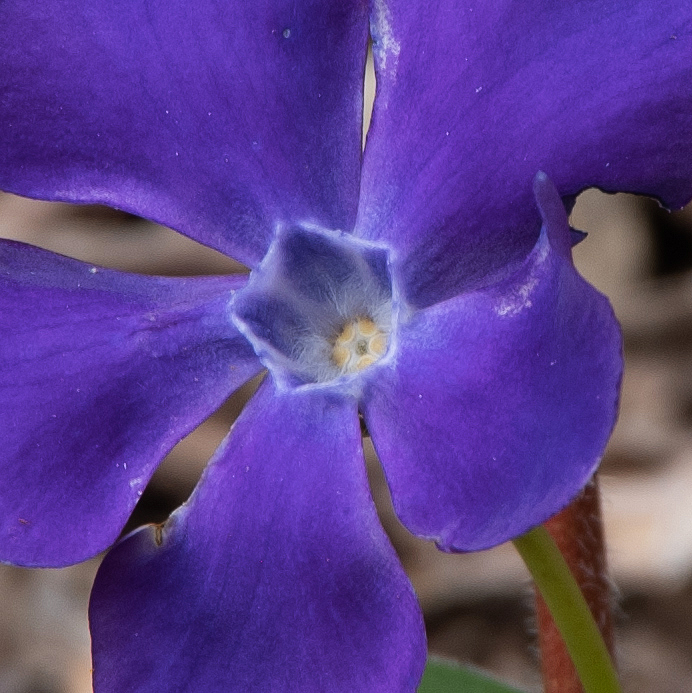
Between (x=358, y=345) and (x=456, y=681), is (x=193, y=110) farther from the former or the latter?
(x=456, y=681)

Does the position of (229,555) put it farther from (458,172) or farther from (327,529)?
(458,172)

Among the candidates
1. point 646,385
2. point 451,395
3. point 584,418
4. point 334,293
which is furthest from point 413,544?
point 584,418

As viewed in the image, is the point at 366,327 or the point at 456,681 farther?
the point at 456,681

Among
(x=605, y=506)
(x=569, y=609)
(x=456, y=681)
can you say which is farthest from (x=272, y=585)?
(x=605, y=506)

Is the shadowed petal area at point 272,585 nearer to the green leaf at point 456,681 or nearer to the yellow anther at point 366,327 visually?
the yellow anther at point 366,327

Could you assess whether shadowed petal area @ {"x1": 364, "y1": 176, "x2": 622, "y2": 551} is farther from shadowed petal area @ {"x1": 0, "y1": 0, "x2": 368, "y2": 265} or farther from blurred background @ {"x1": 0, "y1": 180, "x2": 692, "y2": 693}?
blurred background @ {"x1": 0, "y1": 180, "x2": 692, "y2": 693}

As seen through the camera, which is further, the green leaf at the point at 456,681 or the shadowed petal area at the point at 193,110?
the green leaf at the point at 456,681

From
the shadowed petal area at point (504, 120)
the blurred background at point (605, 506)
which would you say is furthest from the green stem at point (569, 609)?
the blurred background at point (605, 506)

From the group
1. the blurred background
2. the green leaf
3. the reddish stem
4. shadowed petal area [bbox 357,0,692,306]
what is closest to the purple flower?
shadowed petal area [bbox 357,0,692,306]

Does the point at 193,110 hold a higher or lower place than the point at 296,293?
higher
